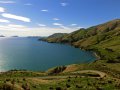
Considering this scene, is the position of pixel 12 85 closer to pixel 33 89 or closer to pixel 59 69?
pixel 33 89

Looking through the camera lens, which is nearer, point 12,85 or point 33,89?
point 12,85

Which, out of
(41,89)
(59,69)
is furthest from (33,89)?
(59,69)

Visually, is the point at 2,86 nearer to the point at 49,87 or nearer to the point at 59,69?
the point at 49,87

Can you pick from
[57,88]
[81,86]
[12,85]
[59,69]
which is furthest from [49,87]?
[59,69]

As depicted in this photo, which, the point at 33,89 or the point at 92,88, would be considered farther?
the point at 92,88

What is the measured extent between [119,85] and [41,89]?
1586 cm

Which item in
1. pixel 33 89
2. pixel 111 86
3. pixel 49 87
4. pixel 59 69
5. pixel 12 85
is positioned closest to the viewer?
pixel 12 85

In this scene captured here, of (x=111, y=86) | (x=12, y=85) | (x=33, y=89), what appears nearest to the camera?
(x=12, y=85)

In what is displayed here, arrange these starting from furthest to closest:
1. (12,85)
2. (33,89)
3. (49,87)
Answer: (49,87)
(33,89)
(12,85)

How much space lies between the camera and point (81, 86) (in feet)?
139

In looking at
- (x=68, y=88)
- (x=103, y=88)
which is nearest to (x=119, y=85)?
(x=103, y=88)

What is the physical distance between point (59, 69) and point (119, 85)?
207 feet

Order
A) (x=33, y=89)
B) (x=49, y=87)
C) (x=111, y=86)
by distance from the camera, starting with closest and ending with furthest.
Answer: (x=33, y=89)
(x=49, y=87)
(x=111, y=86)

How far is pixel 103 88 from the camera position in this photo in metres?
41.8
